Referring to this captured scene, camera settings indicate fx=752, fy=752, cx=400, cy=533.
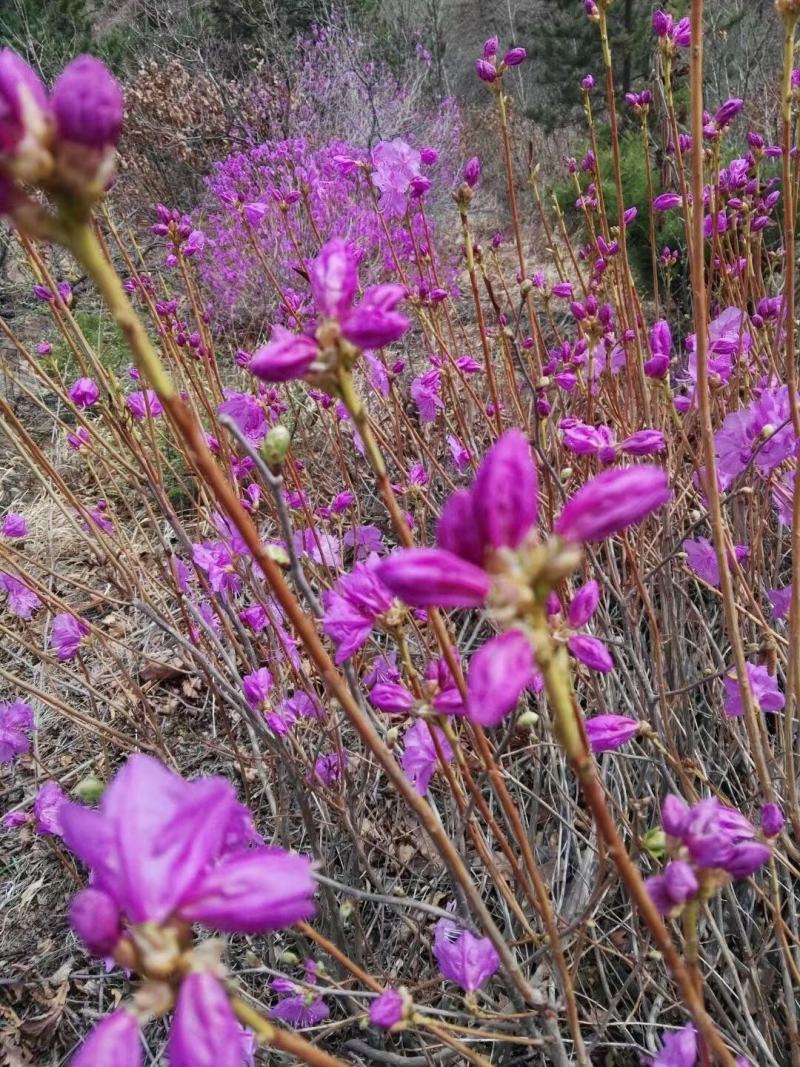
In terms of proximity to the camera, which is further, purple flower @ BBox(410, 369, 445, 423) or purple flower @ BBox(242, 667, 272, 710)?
purple flower @ BBox(410, 369, 445, 423)

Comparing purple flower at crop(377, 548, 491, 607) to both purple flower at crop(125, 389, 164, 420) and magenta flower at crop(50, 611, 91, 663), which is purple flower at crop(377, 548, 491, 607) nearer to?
purple flower at crop(125, 389, 164, 420)

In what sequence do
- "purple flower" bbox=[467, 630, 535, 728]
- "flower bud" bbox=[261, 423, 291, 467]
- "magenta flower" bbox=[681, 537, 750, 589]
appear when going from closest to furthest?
"purple flower" bbox=[467, 630, 535, 728]
"flower bud" bbox=[261, 423, 291, 467]
"magenta flower" bbox=[681, 537, 750, 589]

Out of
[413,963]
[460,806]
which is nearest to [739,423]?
[460,806]

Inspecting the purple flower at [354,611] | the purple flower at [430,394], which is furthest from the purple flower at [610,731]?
the purple flower at [430,394]

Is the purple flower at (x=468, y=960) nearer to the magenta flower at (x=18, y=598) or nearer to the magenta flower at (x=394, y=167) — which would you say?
the magenta flower at (x=18, y=598)

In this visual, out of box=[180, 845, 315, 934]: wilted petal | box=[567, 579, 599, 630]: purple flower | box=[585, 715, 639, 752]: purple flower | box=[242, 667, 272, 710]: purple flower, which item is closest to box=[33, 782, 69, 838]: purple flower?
box=[242, 667, 272, 710]: purple flower

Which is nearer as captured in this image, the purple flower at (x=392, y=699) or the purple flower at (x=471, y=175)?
the purple flower at (x=392, y=699)

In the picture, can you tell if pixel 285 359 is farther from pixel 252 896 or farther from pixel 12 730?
pixel 12 730
